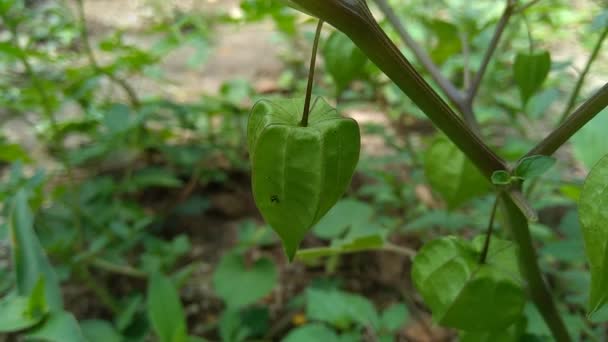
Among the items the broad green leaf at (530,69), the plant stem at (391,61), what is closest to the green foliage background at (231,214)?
the broad green leaf at (530,69)

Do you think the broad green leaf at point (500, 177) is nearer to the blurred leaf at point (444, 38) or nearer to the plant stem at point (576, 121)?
the plant stem at point (576, 121)

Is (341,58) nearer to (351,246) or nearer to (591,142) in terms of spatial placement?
(351,246)

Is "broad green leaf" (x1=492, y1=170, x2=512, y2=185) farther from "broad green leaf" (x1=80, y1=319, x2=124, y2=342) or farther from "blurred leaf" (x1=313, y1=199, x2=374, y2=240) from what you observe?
"broad green leaf" (x1=80, y1=319, x2=124, y2=342)

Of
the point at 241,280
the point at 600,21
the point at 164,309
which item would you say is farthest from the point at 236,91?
the point at 600,21

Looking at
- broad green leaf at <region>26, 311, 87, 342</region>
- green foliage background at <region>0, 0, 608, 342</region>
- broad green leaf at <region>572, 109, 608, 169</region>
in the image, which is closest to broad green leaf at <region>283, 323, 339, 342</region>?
green foliage background at <region>0, 0, 608, 342</region>

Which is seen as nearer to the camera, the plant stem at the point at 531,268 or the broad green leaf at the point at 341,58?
the plant stem at the point at 531,268

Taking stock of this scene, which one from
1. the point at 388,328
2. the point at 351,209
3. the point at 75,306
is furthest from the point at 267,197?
the point at 75,306

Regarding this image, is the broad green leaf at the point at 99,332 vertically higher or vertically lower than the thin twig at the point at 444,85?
lower
